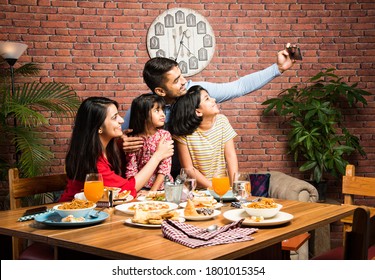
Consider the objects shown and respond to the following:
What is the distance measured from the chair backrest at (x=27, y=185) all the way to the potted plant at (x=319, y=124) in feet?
9.67

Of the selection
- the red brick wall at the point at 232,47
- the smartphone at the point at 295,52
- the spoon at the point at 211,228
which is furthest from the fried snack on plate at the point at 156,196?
the red brick wall at the point at 232,47

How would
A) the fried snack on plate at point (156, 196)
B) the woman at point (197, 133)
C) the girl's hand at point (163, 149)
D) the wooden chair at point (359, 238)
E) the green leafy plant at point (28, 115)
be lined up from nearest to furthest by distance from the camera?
the wooden chair at point (359, 238) < the fried snack on plate at point (156, 196) < the girl's hand at point (163, 149) < the woman at point (197, 133) < the green leafy plant at point (28, 115)

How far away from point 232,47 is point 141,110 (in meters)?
2.78

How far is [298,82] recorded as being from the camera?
18.4 ft

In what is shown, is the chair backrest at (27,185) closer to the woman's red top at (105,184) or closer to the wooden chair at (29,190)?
the wooden chair at (29,190)

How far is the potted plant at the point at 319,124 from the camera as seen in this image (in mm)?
5090

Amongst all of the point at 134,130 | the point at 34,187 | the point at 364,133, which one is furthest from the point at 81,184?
the point at 364,133

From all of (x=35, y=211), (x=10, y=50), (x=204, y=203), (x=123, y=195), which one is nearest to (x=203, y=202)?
(x=204, y=203)

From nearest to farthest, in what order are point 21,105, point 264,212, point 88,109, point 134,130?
point 264,212
point 88,109
point 134,130
point 21,105

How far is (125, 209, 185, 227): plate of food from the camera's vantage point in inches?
69.2

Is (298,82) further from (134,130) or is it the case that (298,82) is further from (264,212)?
(264,212)

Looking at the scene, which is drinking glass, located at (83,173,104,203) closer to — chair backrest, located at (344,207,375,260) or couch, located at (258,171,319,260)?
chair backrest, located at (344,207,375,260)

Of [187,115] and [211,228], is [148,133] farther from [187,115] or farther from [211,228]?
[211,228]

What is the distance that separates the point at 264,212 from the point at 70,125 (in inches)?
155
